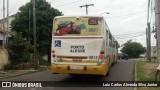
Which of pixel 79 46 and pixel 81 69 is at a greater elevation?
pixel 79 46

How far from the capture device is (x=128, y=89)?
534 inches

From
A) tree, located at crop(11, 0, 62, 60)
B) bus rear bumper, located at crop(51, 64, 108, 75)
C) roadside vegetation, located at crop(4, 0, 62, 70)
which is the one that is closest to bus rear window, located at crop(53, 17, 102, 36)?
bus rear bumper, located at crop(51, 64, 108, 75)

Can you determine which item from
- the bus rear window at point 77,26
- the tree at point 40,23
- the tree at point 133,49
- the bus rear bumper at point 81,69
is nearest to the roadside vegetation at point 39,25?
the tree at point 40,23

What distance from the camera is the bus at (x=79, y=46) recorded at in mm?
14617

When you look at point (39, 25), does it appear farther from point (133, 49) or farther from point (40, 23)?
point (133, 49)

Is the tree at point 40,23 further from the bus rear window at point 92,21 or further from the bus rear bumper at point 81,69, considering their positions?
the bus rear window at point 92,21

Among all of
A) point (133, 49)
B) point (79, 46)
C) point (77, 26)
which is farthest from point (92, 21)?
point (133, 49)

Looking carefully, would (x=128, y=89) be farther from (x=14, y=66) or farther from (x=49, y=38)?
(x=49, y=38)

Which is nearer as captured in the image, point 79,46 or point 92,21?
point 79,46

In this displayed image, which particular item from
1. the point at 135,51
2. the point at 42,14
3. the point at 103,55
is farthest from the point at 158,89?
the point at 135,51

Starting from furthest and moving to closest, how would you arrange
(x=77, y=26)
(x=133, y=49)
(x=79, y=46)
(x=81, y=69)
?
(x=133, y=49)
(x=77, y=26)
(x=79, y=46)
(x=81, y=69)

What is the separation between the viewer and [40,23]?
36.0m

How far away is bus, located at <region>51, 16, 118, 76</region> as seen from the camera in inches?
575

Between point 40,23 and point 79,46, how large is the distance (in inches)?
860
